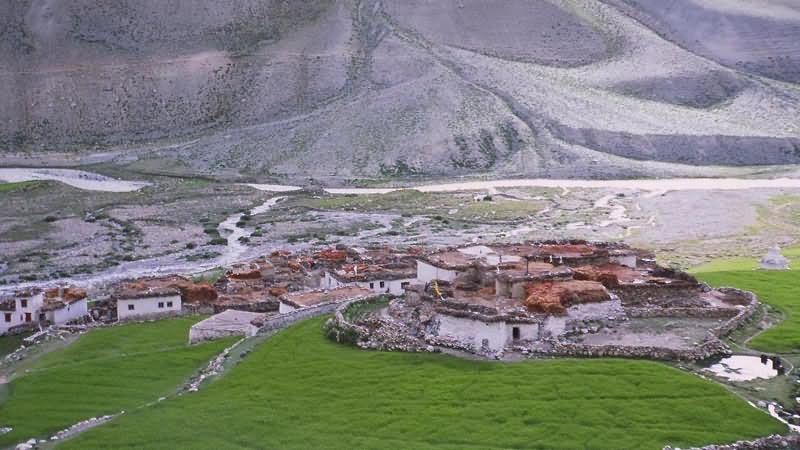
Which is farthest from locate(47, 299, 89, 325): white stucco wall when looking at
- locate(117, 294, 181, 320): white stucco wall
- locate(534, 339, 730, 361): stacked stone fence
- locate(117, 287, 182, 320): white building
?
locate(534, 339, 730, 361): stacked stone fence

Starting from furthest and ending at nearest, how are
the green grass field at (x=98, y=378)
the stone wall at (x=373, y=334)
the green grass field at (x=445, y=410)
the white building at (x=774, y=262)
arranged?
1. the white building at (x=774, y=262)
2. the stone wall at (x=373, y=334)
3. the green grass field at (x=98, y=378)
4. the green grass field at (x=445, y=410)

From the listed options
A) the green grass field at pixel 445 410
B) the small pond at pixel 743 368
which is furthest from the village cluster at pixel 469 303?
the green grass field at pixel 445 410

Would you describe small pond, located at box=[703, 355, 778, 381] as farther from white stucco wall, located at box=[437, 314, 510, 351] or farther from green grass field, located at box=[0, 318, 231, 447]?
green grass field, located at box=[0, 318, 231, 447]

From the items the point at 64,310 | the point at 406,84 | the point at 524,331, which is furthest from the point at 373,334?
the point at 406,84

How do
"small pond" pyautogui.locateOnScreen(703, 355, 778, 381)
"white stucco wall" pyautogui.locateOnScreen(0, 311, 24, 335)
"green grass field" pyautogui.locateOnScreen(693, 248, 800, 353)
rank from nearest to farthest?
"small pond" pyautogui.locateOnScreen(703, 355, 778, 381)
"green grass field" pyautogui.locateOnScreen(693, 248, 800, 353)
"white stucco wall" pyautogui.locateOnScreen(0, 311, 24, 335)

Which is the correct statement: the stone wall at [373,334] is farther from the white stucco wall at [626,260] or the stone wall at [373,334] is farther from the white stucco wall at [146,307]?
the white stucco wall at [626,260]

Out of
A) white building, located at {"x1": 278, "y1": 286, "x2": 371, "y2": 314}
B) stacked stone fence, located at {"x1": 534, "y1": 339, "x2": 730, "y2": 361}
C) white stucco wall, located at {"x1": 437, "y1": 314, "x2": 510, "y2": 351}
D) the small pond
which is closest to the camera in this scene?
the small pond

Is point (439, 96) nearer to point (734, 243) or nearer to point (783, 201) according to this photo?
point (783, 201)

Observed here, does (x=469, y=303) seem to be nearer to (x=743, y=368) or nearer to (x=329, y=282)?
(x=743, y=368)
